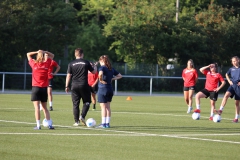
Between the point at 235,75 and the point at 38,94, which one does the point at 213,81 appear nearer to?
the point at 235,75

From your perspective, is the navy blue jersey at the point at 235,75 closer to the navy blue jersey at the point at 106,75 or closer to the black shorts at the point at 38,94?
the navy blue jersey at the point at 106,75

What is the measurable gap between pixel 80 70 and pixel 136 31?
34.0 metres

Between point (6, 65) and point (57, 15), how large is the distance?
6.04m

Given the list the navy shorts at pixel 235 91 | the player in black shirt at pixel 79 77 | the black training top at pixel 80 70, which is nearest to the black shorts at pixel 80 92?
the player in black shirt at pixel 79 77

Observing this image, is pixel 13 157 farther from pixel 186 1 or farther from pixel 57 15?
pixel 186 1

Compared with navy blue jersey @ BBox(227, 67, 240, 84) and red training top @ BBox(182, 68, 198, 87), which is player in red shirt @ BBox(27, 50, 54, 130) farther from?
red training top @ BBox(182, 68, 198, 87)

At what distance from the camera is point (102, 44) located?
191 feet

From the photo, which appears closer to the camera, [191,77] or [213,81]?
[213,81]

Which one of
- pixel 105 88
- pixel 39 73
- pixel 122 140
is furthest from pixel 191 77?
pixel 122 140

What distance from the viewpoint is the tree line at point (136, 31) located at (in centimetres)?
4497

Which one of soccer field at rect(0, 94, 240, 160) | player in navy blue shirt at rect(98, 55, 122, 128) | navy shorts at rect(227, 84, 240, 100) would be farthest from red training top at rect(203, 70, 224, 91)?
player in navy blue shirt at rect(98, 55, 122, 128)

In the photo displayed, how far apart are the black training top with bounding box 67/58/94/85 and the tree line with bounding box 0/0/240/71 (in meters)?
27.4

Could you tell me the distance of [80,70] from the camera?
1622cm

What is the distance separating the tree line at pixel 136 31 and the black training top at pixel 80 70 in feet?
89.8
